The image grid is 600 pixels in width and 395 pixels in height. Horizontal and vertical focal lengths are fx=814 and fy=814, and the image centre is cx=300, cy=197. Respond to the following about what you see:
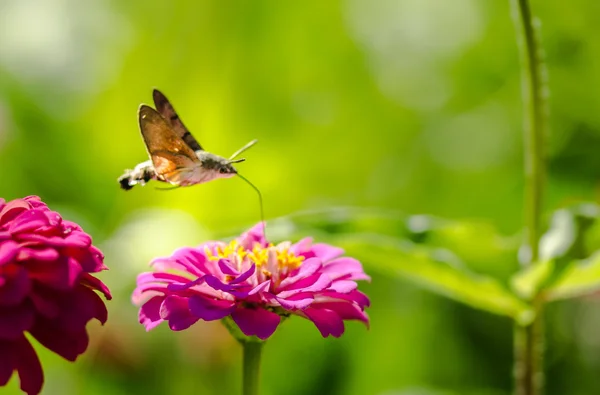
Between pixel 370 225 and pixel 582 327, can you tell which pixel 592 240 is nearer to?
pixel 370 225

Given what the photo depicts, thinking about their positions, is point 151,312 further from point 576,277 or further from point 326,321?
point 576,277

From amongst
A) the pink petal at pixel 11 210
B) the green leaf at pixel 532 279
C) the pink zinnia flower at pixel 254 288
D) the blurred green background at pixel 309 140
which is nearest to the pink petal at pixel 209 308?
the pink zinnia flower at pixel 254 288

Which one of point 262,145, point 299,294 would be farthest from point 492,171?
point 299,294

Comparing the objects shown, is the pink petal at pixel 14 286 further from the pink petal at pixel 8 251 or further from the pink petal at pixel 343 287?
the pink petal at pixel 343 287

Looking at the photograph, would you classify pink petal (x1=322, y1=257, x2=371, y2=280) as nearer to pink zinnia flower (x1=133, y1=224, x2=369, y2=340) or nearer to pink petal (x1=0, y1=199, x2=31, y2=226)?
pink zinnia flower (x1=133, y1=224, x2=369, y2=340)

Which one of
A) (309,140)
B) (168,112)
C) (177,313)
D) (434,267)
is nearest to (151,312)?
(177,313)

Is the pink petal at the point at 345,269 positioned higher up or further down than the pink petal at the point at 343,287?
higher up

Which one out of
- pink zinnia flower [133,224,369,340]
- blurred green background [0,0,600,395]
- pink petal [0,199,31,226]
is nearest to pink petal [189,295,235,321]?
pink zinnia flower [133,224,369,340]
